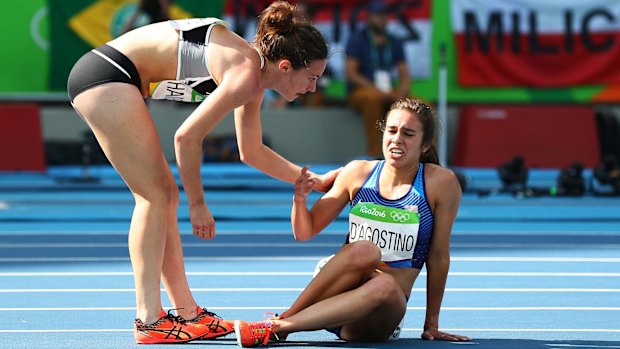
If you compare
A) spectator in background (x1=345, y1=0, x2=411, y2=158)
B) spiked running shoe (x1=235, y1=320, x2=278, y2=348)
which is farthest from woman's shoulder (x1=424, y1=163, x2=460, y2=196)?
spectator in background (x1=345, y1=0, x2=411, y2=158)

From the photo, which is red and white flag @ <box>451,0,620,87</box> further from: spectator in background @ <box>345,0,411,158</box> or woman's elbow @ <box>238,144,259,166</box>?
woman's elbow @ <box>238,144,259,166</box>

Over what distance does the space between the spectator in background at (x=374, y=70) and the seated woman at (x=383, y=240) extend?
8.22 metres

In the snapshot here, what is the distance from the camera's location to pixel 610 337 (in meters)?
5.02

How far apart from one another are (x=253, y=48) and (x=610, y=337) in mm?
1845

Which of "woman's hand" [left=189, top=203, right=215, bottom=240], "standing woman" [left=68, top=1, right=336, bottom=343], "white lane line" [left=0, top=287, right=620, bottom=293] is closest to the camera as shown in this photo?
"woman's hand" [left=189, top=203, right=215, bottom=240]

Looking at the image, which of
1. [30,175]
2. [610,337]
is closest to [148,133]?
[610,337]

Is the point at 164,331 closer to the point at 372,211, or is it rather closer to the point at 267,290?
the point at 372,211

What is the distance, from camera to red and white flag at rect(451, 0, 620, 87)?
14469mm

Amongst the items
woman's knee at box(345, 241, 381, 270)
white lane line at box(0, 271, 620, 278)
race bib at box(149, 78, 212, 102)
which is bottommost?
white lane line at box(0, 271, 620, 278)

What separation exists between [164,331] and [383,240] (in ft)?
3.08

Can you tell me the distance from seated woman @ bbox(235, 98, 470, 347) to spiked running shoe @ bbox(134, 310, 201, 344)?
0.24 metres

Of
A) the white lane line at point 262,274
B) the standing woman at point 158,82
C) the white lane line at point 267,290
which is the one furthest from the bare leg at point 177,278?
the white lane line at point 262,274

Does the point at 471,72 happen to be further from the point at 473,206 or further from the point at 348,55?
the point at 473,206

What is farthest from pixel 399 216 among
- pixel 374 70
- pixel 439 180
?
pixel 374 70
